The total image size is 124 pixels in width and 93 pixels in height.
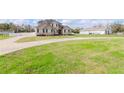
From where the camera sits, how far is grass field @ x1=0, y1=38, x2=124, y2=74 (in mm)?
4016

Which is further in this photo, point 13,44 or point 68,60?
point 13,44

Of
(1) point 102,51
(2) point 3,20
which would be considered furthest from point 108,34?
(2) point 3,20

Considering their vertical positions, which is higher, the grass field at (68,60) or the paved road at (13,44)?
the paved road at (13,44)

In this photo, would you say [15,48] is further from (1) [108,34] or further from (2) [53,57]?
(1) [108,34]

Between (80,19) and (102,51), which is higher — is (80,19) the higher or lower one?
the higher one

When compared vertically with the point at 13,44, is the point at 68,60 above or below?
below

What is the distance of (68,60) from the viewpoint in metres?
4.04

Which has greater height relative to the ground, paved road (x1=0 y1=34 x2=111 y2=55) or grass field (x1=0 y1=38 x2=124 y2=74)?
paved road (x1=0 y1=34 x2=111 y2=55)

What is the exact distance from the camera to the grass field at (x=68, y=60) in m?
4.02
